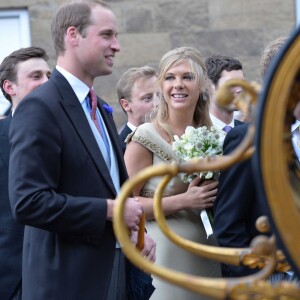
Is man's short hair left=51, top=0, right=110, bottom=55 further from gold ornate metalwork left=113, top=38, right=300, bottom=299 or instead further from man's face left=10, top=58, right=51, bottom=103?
gold ornate metalwork left=113, top=38, right=300, bottom=299

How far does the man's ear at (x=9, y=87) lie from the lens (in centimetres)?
541

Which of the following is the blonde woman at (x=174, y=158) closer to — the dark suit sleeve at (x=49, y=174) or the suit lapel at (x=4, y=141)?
the suit lapel at (x=4, y=141)

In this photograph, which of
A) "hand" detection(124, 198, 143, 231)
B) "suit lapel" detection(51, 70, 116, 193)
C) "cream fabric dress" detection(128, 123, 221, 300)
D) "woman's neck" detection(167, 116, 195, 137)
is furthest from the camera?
"woman's neck" detection(167, 116, 195, 137)

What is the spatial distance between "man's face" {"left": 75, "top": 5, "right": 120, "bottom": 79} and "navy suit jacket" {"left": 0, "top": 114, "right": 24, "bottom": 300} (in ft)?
2.77

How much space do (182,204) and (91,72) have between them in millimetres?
845

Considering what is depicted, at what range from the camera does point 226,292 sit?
2752 mm

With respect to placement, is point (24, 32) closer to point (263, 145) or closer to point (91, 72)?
point (91, 72)

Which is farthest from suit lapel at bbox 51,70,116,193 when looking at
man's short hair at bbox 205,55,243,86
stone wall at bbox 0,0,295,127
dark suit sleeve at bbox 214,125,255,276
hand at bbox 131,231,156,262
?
stone wall at bbox 0,0,295,127

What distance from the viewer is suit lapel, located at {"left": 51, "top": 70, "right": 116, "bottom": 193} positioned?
4082 mm

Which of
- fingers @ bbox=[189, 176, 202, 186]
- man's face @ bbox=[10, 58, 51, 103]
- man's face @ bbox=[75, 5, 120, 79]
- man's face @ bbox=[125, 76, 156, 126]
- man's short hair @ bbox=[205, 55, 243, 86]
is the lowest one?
fingers @ bbox=[189, 176, 202, 186]

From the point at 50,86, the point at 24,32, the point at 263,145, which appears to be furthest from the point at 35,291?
the point at 24,32

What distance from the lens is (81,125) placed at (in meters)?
4.12

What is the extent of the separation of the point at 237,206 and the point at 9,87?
1759mm

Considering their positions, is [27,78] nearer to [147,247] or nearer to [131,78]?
[131,78]
